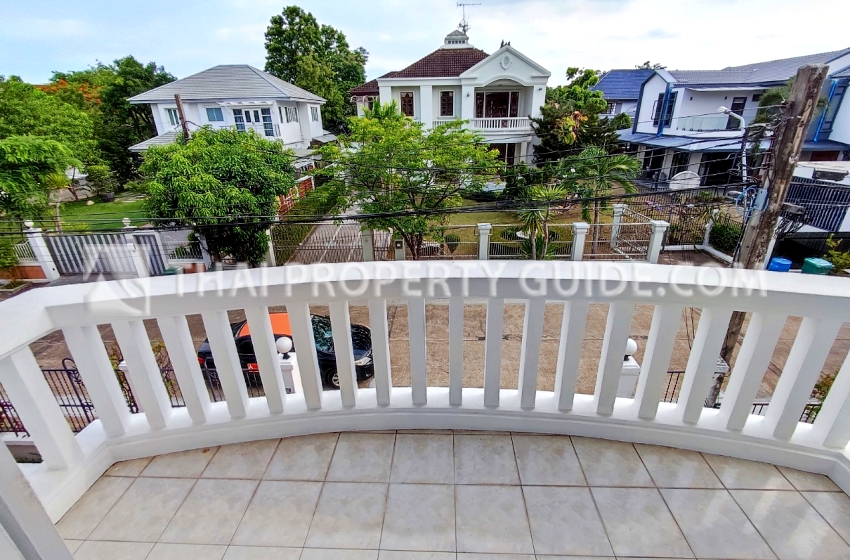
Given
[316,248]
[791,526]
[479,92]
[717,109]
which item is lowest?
[316,248]

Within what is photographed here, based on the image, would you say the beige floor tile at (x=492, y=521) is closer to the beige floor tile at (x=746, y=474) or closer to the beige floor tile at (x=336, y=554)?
the beige floor tile at (x=336, y=554)

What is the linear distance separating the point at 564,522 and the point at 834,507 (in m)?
1.01

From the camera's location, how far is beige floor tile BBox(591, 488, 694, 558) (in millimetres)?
1237

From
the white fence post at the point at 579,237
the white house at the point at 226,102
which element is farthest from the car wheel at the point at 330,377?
the white house at the point at 226,102

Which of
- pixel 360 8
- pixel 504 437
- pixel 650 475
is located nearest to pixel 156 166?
pixel 360 8

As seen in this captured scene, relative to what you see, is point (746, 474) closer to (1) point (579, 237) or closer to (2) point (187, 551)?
(2) point (187, 551)

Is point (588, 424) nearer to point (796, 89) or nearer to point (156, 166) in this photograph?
point (796, 89)

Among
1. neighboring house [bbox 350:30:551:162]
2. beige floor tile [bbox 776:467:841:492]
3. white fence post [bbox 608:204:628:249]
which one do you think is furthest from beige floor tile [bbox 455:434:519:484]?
neighboring house [bbox 350:30:551:162]

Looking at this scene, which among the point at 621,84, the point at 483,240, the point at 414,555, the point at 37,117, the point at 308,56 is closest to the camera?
the point at 414,555

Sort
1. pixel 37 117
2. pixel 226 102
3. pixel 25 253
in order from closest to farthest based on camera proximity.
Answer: pixel 25 253 < pixel 37 117 < pixel 226 102

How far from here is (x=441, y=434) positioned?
1.68 m

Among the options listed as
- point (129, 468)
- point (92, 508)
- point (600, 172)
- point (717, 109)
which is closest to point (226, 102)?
point (600, 172)

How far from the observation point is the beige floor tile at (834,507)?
1.29 metres

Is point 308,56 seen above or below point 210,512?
above
